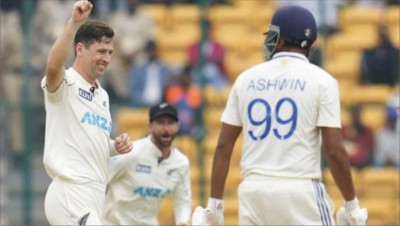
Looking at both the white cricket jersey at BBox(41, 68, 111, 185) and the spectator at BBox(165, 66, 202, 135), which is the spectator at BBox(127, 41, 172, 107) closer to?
the spectator at BBox(165, 66, 202, 135)

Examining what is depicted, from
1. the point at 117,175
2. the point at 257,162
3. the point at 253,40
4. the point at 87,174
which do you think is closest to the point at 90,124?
the point at 87,174

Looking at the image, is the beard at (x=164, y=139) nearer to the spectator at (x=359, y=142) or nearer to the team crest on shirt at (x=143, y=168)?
the team crest on shirt at (x=143, y=168)

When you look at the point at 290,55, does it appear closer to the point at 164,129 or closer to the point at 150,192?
the point at 164,129

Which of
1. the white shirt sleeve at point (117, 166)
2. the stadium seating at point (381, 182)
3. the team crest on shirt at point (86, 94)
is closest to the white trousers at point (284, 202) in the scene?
the team crest on shirt at point (86, 94)

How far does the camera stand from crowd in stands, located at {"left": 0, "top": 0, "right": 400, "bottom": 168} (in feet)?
49.2

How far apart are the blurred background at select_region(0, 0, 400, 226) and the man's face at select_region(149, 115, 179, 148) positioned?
190 inches

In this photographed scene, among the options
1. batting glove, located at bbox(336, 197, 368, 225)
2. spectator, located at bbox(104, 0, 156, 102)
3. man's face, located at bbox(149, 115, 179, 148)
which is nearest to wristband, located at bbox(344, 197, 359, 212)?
batting glove, located at bbox(336, 197, 368, 225)

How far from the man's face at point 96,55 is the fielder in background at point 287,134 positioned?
0.90 metres

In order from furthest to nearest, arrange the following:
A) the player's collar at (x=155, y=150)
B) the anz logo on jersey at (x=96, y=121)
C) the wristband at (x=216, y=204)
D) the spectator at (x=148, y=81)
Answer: the spectator at (x=148, y=81) → the player's collar at (x=155, y=150) → the wristband at (x=216, y=204) → the anz logo on jersey at (x=96, y=121)

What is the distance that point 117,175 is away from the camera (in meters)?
9.83

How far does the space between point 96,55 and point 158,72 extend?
740 centimetres

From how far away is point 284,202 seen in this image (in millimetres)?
8023

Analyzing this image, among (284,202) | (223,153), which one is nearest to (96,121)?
(223,153)

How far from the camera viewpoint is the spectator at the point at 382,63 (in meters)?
15.3
